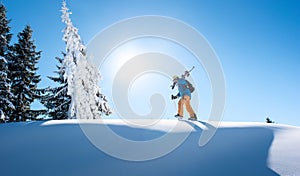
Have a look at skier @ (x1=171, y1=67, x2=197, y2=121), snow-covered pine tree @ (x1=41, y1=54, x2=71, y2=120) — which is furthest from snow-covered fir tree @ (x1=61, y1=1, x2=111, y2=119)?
skier @ (x1=171, y1=67, x2=197, y2=121)

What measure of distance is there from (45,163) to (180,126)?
3.70 metres

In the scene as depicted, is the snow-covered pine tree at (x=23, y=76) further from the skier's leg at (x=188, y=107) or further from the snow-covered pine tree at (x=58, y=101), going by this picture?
the skier's leg at (x=188, y=107)

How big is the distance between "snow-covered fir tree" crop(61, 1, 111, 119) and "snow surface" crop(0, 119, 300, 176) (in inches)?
502

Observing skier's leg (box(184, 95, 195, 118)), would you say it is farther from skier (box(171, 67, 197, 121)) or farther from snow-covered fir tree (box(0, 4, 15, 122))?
snow-covered fir tree (box(0, 4, 15, 122))

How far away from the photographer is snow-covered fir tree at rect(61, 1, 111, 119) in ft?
60.8

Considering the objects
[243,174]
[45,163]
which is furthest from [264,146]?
[45,163]

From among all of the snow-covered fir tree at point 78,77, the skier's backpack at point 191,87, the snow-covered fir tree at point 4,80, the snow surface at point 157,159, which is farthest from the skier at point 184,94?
the snow-covered fir tree at point 4,80

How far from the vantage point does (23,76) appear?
2342 centimetres

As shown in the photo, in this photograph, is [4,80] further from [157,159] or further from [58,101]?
[157,159]

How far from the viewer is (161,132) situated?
19.6ft

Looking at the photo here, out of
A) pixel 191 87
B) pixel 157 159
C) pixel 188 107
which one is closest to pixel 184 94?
pixel 191 87

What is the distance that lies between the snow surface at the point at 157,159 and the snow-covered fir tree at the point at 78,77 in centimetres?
1276

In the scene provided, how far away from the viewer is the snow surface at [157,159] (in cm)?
374

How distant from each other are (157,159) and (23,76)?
22602 millimetres
